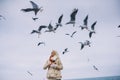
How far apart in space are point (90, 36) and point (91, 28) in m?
0.60

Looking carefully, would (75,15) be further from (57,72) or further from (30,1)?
(57,72)

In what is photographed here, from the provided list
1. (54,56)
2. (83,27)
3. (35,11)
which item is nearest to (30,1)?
(35,11)

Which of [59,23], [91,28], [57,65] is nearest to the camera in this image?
[57,65]

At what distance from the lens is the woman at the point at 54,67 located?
9.79m

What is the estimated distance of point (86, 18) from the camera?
1482cm

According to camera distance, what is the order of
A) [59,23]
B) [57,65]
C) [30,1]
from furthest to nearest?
[59,23]
[30,1]
[57,65]

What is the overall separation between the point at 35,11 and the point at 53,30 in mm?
1378

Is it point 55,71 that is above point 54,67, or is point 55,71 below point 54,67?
below

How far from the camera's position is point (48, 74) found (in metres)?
9.86

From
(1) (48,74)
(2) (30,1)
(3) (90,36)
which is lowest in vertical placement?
(1) (48,74)

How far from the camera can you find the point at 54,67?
9.80m

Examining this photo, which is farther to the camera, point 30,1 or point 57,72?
point 30,1

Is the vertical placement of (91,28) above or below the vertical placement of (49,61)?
above

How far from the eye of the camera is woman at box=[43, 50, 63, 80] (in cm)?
979
